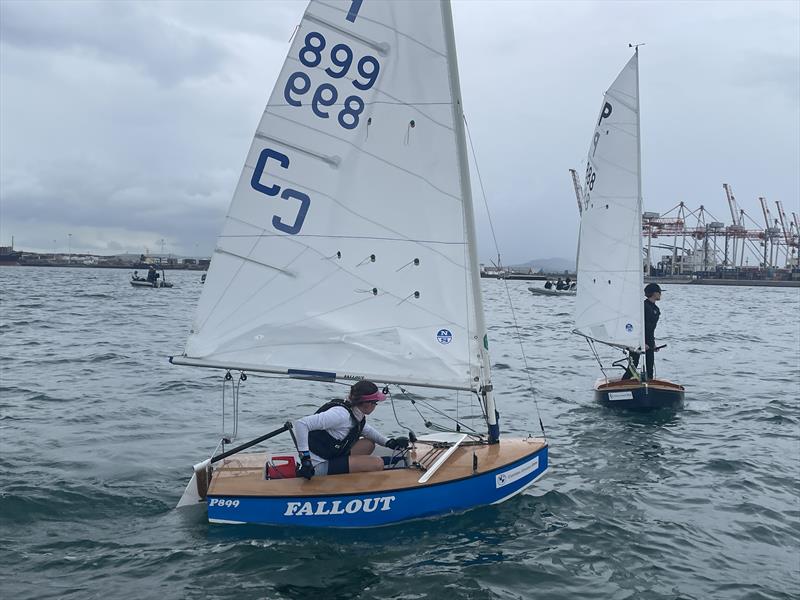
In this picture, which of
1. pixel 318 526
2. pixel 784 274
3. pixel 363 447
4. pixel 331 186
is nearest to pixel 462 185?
pixel 331 186

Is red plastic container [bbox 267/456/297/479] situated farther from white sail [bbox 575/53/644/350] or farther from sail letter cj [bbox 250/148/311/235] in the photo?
white sail [bbox 575/53/644/350]

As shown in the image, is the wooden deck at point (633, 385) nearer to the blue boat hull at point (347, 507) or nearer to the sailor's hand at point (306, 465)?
the blue boat hull at point (347, 507)

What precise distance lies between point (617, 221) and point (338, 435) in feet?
33.0

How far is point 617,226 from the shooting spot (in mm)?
14992

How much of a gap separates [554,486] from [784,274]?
123020 mm

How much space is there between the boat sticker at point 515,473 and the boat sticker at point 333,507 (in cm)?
126

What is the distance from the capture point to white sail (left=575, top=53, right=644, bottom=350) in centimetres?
1464

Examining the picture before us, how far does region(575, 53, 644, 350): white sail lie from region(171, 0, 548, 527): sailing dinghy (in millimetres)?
8197

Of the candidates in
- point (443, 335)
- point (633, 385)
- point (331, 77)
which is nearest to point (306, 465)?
point (443, 335)

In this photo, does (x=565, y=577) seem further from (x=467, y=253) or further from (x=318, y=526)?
(x=467, y=253)

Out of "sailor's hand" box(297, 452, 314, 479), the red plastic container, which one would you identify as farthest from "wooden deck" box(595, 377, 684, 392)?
"sailor's hand" box(297, 452, 314, 479)

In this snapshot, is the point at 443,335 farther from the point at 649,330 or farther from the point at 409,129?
the point at 649,330

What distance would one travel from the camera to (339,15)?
22.5 ft

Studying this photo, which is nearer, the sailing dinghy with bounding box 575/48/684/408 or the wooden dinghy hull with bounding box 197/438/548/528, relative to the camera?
the wooden dinghy hull with bounding box 197/438/548/528
